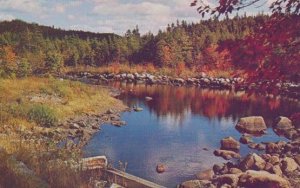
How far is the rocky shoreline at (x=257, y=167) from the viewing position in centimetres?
1568

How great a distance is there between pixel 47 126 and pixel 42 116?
0.67m

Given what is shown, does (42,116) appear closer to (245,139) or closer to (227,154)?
(227,154)

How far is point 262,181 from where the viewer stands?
15422mm

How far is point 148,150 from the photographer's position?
21.3 metres

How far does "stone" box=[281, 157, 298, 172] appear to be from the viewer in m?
18.5

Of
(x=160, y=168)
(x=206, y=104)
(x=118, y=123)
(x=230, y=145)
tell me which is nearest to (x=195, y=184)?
(x=160, y=168)

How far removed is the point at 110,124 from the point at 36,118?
520 centimetres

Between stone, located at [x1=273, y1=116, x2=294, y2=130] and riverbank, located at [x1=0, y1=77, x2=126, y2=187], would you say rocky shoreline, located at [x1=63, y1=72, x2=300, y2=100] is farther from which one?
riverbank, located at [x1=0, y1=77, x2=126, y2=187]

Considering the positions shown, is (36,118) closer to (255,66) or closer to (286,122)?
(286,122)

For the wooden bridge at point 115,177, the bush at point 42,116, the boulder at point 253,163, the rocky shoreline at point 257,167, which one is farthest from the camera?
the bush at point 42,116

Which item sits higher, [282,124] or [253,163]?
[282,124]

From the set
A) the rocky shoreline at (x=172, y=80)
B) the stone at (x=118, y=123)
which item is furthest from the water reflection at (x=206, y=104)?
the rocky shoreline at (x=172, y=80)

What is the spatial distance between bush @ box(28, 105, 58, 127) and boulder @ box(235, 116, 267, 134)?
36.6 ft

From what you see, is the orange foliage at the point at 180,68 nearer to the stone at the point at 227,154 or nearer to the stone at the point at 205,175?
the stone at the point at 227,154
